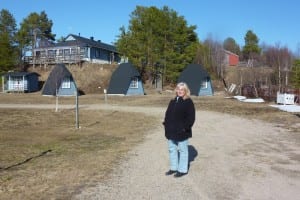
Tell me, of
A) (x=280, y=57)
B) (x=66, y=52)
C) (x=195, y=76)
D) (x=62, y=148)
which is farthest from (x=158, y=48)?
(x=62, y=148)

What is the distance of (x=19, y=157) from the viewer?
32.5ft

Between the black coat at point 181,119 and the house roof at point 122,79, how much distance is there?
129 feet

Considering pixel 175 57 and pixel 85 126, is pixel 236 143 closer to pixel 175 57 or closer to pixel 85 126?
pixel 85 126

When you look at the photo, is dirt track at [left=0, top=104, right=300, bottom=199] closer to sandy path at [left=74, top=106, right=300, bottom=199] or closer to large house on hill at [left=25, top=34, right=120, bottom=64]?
sandy path at [left=74, top=106, right=300, bottom=199]

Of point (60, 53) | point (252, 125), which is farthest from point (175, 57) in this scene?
point (252, 125)

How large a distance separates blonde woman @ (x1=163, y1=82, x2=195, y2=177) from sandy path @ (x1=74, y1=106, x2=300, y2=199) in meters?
0.27

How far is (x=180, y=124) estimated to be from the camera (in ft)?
25.2

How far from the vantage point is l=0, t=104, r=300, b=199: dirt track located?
6539mm

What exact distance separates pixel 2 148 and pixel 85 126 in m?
6.31

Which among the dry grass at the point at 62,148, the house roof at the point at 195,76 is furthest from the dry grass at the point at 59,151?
the house roof at the point at 195,76

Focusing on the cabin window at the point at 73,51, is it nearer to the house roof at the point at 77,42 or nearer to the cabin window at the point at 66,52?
the cabin window at the point at 66,52

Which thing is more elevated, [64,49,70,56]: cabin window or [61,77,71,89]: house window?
[64,49,70,56]: cabin window

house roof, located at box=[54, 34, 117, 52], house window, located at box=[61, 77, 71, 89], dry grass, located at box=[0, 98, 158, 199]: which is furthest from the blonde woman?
house roof, located at box=[54, 34, 117, 52]

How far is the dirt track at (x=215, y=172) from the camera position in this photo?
6.54m
